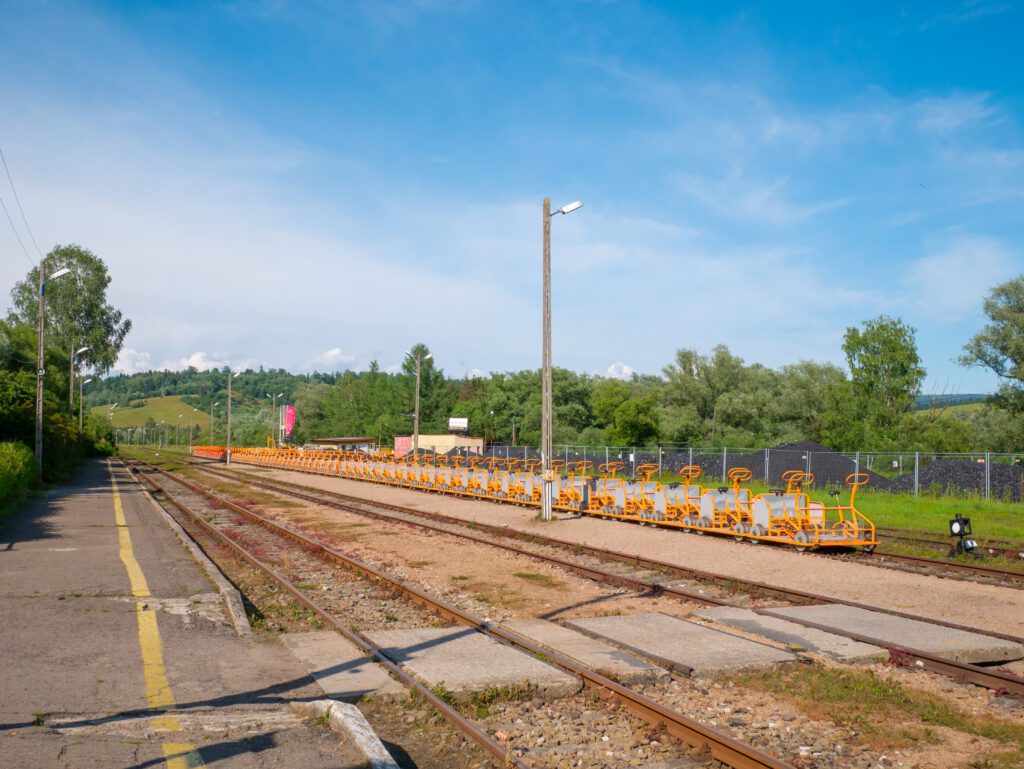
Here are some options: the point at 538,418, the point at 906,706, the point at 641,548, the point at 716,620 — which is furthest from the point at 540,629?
the point at 538,418

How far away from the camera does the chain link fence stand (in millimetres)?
26375

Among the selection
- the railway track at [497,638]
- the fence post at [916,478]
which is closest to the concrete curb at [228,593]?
the railway track at [497,638]

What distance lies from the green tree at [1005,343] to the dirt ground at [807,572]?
121 feet

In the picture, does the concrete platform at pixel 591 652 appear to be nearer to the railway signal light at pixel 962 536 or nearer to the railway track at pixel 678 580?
the railway track at pixel 678 580

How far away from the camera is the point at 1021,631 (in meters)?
8.66

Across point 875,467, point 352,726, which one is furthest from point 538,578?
point 875,467

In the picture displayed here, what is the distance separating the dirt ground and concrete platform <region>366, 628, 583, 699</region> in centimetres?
537

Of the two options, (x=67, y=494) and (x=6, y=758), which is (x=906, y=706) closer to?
(x=6, y=758)

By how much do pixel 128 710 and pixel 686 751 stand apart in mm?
4044

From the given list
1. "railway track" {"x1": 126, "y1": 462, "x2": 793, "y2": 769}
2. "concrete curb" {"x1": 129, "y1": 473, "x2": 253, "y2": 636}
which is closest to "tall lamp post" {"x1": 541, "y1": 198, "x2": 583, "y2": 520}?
"railway track" {"x1": 126, "y1": 462, "x2": 793, "y2": 769}

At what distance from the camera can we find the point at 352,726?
5.30m

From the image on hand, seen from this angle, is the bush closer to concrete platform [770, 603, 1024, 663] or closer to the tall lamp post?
the tall lamp post

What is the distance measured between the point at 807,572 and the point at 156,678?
9969 mm

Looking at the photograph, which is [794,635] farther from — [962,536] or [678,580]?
[962,536]
